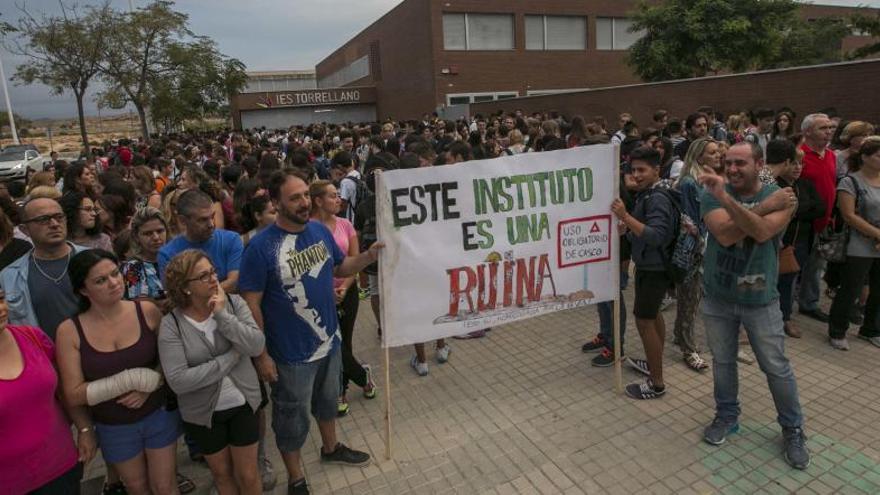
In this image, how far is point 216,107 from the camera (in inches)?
1103

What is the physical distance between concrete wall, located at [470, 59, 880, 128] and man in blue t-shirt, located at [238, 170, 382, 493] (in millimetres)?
13232

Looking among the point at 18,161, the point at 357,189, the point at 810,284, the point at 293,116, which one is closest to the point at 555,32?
the point at 293,116

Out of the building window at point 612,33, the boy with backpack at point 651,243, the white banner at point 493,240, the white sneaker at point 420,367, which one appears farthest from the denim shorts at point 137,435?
the building window at point 612,33

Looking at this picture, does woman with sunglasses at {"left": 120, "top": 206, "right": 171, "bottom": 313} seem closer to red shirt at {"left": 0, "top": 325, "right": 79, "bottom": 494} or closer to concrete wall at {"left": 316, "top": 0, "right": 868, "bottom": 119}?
red shirt at {"left": 0, "top": 325, "right": 79, "bottom": 494}

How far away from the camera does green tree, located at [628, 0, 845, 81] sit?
74.0ft

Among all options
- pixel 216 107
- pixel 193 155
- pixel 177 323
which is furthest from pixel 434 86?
pixel 177 323

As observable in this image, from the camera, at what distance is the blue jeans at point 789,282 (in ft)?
16.6

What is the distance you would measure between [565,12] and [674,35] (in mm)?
10424

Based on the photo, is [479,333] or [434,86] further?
[434,86]

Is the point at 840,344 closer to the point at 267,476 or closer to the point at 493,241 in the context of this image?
the point at 493,241

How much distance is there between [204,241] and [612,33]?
1416 inches

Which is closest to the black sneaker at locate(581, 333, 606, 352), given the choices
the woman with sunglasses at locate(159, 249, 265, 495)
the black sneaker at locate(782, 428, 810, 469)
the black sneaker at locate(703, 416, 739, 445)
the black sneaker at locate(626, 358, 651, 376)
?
the black sneaker at locate(626, 358, 651, 376)

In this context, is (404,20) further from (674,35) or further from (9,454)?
(9,454)

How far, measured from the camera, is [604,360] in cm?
478
